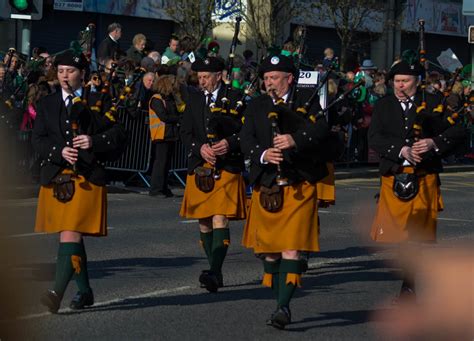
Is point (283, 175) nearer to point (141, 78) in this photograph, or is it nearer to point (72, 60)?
point (72, 60)

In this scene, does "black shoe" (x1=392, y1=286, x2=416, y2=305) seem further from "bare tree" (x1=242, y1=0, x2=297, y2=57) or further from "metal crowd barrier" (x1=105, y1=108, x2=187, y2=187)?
"bare tree" (x1=242, y1=0, x2=297, y2=57)

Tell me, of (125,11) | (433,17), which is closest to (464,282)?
(125,11)

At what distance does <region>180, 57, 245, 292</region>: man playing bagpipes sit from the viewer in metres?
9.06

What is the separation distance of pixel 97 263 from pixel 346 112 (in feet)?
14.2

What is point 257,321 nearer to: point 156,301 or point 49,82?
point 156,301

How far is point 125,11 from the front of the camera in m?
Result: 27.2

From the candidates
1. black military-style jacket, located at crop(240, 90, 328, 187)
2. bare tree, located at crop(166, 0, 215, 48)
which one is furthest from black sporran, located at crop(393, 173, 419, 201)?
bare tree, located at crop(166, 0, 215, 48)

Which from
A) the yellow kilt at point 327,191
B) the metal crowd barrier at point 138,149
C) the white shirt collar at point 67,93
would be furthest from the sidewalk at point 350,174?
the white shirt collar at point 67,93

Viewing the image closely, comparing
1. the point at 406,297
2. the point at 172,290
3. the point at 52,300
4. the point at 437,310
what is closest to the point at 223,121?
the point at 172,290

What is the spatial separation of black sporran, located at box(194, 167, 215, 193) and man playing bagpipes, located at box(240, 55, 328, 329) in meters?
1.60

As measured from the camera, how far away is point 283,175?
7.38 meters

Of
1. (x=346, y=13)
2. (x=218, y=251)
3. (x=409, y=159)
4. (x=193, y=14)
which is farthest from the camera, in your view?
(x=346, y=13)

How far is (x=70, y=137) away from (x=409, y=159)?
8.18 ft

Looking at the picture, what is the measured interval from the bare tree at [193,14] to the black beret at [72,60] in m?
18.6
